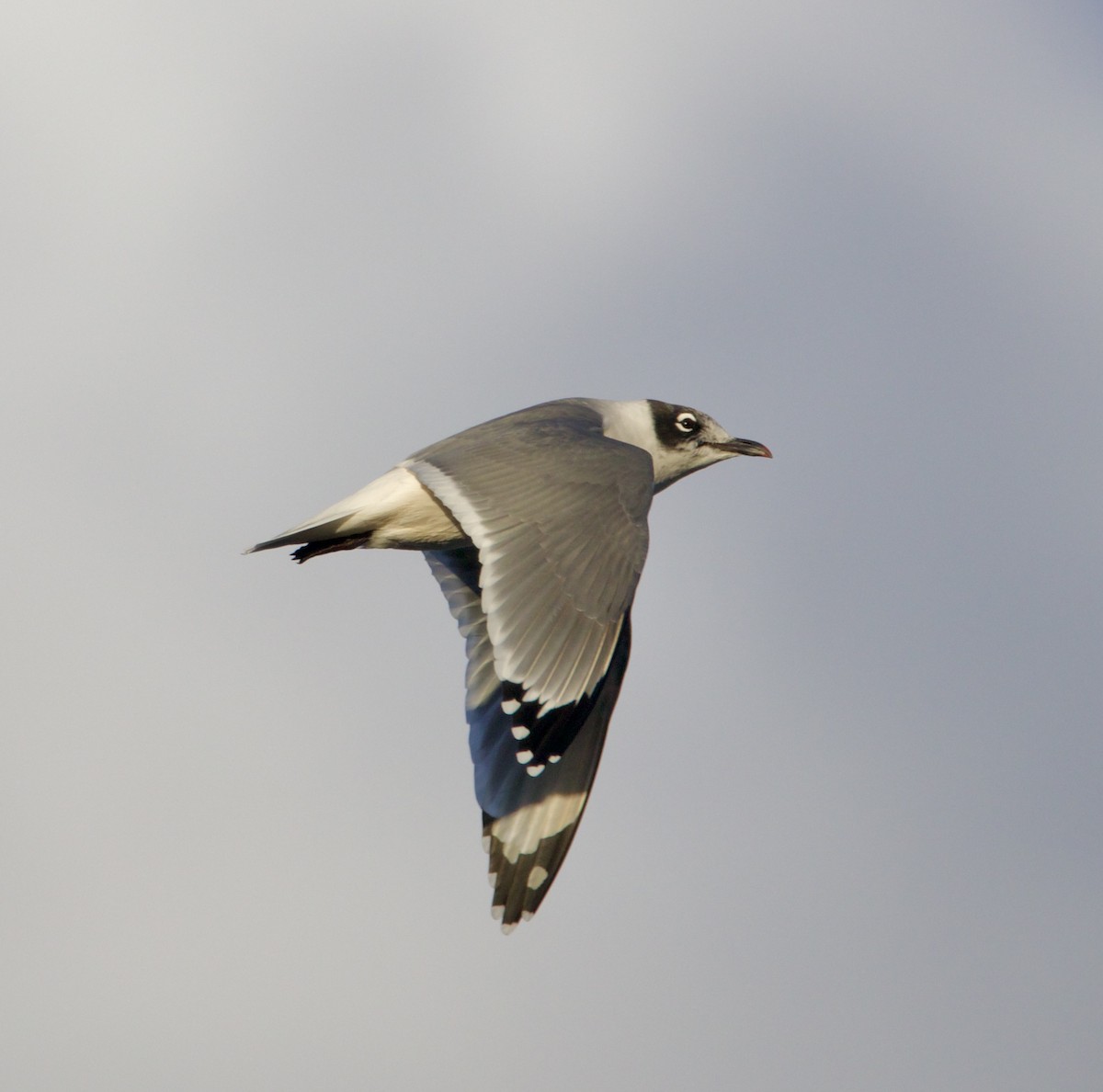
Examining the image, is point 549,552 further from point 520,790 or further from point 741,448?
point 741,448

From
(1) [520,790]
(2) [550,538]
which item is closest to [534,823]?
(1) [520,790]

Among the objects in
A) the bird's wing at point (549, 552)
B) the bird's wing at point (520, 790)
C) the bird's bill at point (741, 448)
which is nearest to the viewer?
the bird's wing at point (549, 552)

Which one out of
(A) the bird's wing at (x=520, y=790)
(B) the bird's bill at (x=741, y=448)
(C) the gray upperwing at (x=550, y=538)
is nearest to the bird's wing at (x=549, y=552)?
(C) the gray upperwing at (x=550, y=538)

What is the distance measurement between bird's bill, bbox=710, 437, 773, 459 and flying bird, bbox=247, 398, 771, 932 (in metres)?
0.01

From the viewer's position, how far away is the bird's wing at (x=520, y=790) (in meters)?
6.90

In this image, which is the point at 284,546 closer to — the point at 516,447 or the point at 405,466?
the point at 405,466

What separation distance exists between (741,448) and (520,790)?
8.08ft

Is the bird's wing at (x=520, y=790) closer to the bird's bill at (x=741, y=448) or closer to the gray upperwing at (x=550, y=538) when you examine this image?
the gray upperwing at (x=550, y=538)

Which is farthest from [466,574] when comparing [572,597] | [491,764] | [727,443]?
[572,597]

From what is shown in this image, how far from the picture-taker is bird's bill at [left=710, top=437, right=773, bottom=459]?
327 inches

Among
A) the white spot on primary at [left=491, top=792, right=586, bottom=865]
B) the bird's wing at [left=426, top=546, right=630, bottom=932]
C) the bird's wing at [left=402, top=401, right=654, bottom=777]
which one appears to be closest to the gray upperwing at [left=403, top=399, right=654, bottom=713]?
the bird's wing at [left=402, top=401, right=654, bottom=777]

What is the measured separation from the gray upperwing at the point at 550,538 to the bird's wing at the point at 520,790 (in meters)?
1.02

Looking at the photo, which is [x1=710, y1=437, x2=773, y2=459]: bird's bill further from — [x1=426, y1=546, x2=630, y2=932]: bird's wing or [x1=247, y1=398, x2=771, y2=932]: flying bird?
[x1=426, y1=546, x2=630, y2=932]: bird's wing

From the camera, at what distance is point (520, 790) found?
707 cm
